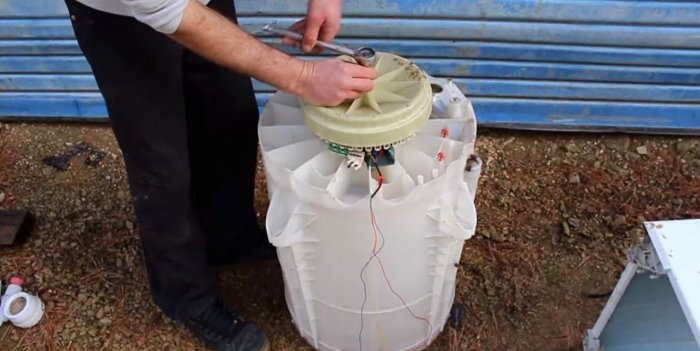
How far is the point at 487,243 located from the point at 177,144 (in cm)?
116

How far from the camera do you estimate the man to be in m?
1.38

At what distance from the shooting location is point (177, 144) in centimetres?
172

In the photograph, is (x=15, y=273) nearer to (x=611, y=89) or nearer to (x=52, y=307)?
(x=52, y=307)

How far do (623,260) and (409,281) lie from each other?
0.93m

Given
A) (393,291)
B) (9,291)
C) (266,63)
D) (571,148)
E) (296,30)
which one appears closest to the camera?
(266,63)

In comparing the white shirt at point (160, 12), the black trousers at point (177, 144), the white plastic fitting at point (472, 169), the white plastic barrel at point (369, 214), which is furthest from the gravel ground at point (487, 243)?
the white shirt at point (160, 12)

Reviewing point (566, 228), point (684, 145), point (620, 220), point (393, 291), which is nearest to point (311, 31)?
point (393, 291)

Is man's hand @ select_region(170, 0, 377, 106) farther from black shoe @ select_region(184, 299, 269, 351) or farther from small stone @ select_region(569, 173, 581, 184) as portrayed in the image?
small stone @ select_region(569, 173, 581, 184)

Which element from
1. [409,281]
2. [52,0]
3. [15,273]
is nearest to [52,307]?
[15,273]

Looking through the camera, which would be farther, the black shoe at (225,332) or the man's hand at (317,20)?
the black shoe at (225,332)

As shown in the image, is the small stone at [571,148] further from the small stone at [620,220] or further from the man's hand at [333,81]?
the man's hand at [333,81]

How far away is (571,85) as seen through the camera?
2.58 metres

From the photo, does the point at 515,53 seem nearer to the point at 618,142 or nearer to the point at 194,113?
the point at 618,142

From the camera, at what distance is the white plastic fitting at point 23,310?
7.21 ft
